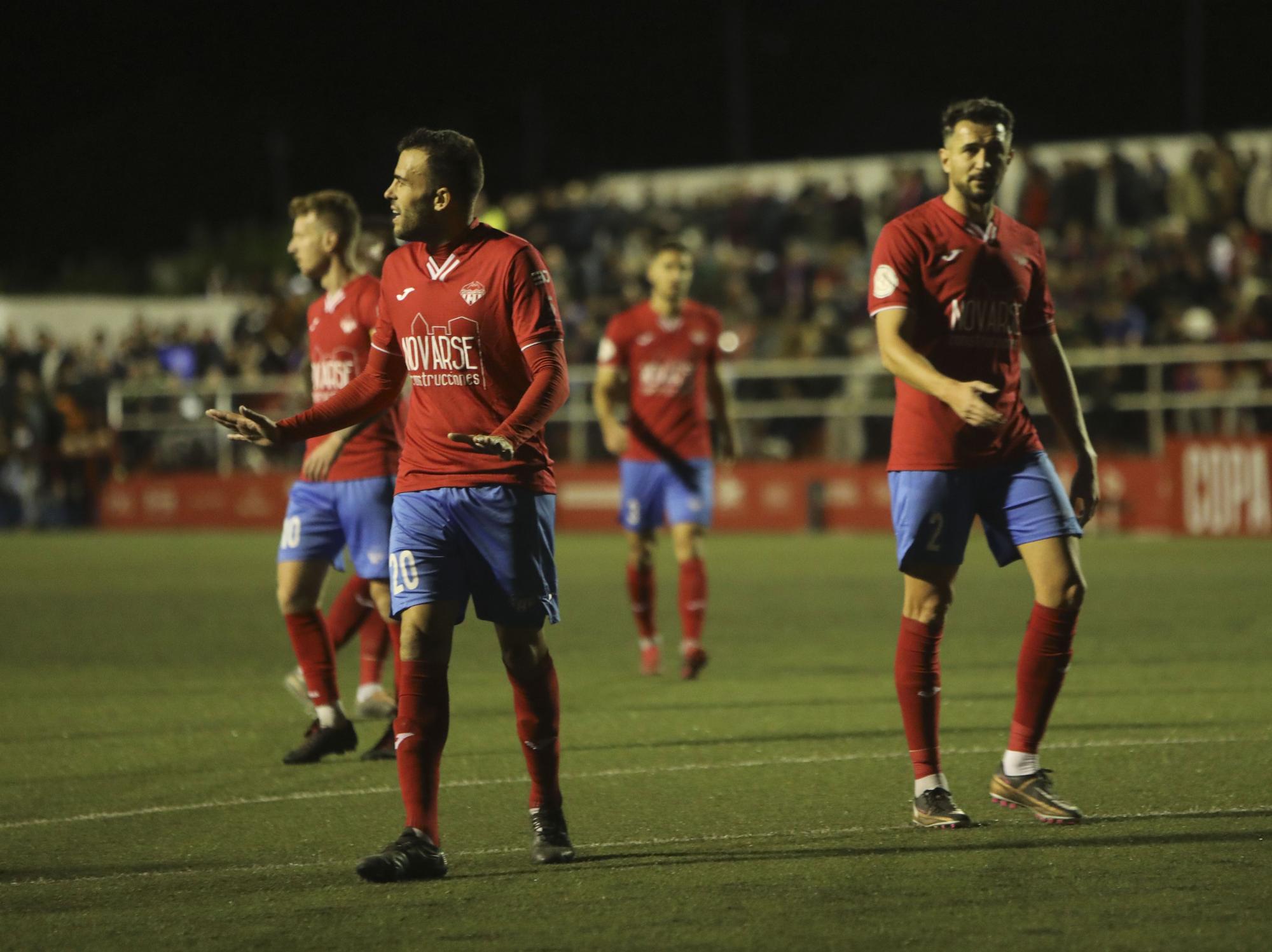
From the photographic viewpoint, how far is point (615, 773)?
720 cm

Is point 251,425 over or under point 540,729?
over

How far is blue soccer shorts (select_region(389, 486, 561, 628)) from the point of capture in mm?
5473

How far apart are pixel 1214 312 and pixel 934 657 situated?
51.1 ft

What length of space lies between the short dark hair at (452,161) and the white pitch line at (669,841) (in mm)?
1984

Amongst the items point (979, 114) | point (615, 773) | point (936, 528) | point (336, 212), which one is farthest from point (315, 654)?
point (979, 114)

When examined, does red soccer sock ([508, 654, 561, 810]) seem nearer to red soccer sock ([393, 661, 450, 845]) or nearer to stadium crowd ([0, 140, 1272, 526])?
red soccer sock ([393, 661, 450, 845])

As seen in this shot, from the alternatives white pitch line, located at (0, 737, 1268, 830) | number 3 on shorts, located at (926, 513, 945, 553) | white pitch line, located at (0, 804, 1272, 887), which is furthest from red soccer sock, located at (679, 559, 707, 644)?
white pitch line, located at (0, 804, 1272, 887)

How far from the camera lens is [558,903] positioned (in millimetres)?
4957

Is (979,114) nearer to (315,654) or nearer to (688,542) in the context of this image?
(315,654)

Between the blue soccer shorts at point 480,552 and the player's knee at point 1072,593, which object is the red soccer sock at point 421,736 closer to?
the blue soccer shorts at point 480,552

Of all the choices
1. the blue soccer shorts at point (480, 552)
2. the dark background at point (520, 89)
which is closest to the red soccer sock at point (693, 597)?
the blue soccer shorts at point (480, 552)

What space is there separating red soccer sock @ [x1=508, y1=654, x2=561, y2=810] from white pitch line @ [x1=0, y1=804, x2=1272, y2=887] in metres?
0.24

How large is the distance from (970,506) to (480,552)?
1.65m

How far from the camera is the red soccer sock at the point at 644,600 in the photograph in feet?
34.6
